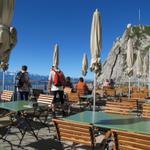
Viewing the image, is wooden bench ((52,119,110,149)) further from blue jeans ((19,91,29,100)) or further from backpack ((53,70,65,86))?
blue jeans ((19,91,29,100))

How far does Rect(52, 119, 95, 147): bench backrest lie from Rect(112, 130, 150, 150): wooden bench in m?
0.63

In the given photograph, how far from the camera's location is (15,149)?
7.53 m

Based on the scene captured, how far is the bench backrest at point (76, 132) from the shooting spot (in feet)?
19.3

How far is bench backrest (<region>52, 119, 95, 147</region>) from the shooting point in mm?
5883

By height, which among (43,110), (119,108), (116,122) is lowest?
(116,122)

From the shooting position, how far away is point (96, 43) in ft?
26.7

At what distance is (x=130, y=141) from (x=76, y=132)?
1.20m

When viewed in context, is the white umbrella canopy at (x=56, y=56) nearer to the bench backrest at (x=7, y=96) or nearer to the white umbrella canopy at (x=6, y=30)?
the bench backrest at (x=7, y=96)

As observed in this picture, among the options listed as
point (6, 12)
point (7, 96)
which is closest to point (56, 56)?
point (7, 96)

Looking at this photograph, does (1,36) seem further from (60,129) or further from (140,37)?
(140,37)

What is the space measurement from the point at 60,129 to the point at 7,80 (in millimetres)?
11461

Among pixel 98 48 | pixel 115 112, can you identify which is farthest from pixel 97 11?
pixel 115 112

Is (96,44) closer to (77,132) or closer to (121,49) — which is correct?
(77,132)

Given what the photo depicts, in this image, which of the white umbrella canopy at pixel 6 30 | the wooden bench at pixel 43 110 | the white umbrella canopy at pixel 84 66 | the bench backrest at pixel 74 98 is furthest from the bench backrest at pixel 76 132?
the white umbrella canopy at pixel 84 66
